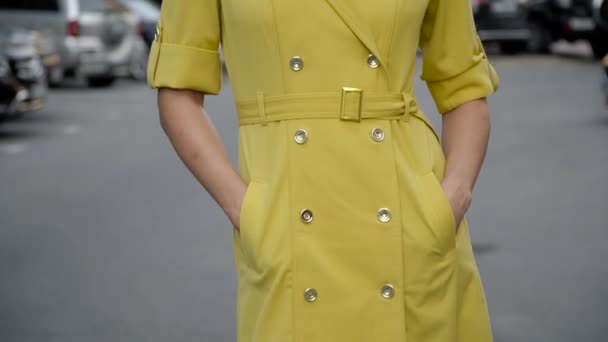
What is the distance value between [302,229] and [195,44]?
0.39 m

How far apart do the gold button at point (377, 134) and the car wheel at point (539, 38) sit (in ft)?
81.2

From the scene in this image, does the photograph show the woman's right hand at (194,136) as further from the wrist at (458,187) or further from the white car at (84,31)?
the white car at (84,31)

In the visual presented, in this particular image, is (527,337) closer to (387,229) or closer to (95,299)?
(95,299)

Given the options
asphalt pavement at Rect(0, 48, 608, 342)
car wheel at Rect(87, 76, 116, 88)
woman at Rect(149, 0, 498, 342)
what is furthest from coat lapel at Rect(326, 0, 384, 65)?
car wheel at Rect(87, 76, 116, 88)

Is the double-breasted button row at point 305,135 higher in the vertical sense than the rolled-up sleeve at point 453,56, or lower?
lower

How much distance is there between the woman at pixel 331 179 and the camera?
2383 millimetres

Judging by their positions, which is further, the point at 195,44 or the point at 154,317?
the point at 154,317

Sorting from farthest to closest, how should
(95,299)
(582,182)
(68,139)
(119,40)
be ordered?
1. (119,40)
2. (68,139)
3. (582,182)
4. (95,299)

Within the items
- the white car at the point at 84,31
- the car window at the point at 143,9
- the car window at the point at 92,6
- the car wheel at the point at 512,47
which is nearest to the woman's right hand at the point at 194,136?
the white car at the point at 84,31

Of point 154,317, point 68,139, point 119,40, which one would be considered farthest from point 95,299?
point 119,40

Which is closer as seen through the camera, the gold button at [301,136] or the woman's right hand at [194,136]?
the gold button at [301,136]

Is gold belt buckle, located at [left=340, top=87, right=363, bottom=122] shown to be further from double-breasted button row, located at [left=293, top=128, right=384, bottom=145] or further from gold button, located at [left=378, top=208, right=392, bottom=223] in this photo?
gold button, located at [left=378, top=208, right=392, bottom=223]

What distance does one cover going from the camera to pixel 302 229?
2377 millimetres

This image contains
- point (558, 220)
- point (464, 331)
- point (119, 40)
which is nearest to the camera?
point (464, 331)
